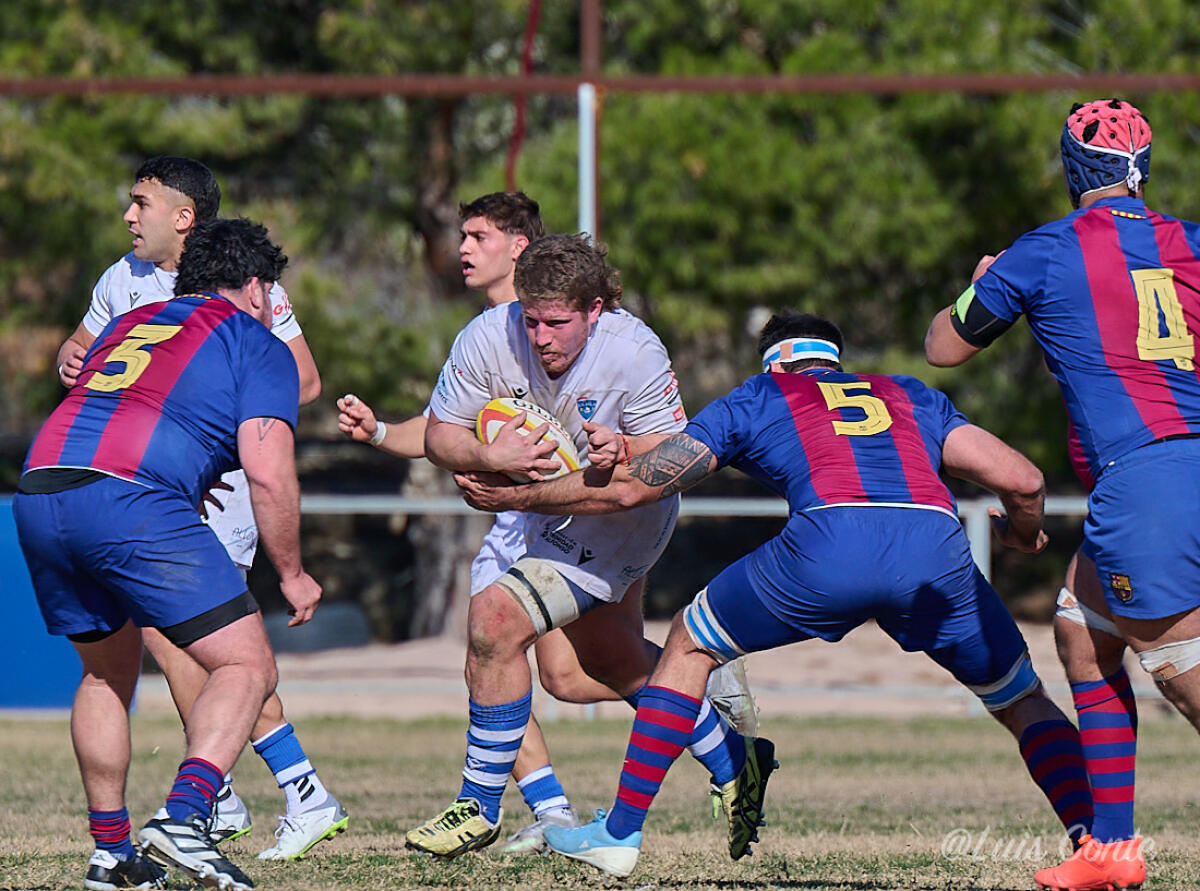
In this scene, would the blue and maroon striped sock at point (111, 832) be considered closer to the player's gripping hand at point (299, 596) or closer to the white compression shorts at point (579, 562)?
the player's gripping hand at point (299, 596)

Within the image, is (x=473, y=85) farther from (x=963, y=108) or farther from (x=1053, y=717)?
(x=1053, y=717)

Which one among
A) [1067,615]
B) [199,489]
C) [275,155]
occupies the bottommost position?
[1067,615]

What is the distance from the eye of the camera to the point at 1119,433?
451 centimetres

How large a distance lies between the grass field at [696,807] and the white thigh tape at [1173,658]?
0.70 m

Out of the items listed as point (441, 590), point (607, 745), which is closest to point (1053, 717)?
point (607, 745)

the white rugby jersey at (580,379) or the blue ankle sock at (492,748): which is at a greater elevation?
the white rugby jersey at (580,379)

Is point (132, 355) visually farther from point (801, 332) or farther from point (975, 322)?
point (975, 322)

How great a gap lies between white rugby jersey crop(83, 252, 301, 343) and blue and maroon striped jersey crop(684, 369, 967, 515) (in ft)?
6.15

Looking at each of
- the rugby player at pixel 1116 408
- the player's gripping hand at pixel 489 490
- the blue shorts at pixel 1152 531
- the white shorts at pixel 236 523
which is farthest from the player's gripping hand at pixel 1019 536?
the white shorts at pixel 236 523

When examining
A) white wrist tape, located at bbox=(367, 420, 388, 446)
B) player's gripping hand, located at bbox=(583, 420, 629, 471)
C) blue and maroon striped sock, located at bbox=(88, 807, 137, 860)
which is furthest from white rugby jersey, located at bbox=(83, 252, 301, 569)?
player's gripping hand, located at bbox=(583, 420, 629, 471)

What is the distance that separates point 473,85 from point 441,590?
639cm

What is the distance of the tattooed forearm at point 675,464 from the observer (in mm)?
4766

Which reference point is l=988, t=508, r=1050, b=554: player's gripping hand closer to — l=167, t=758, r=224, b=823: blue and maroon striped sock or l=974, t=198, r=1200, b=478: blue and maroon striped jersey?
l=974, t=198, r=1200, b=478: blue and maroon striped jersey

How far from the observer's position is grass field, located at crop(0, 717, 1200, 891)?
505cm
